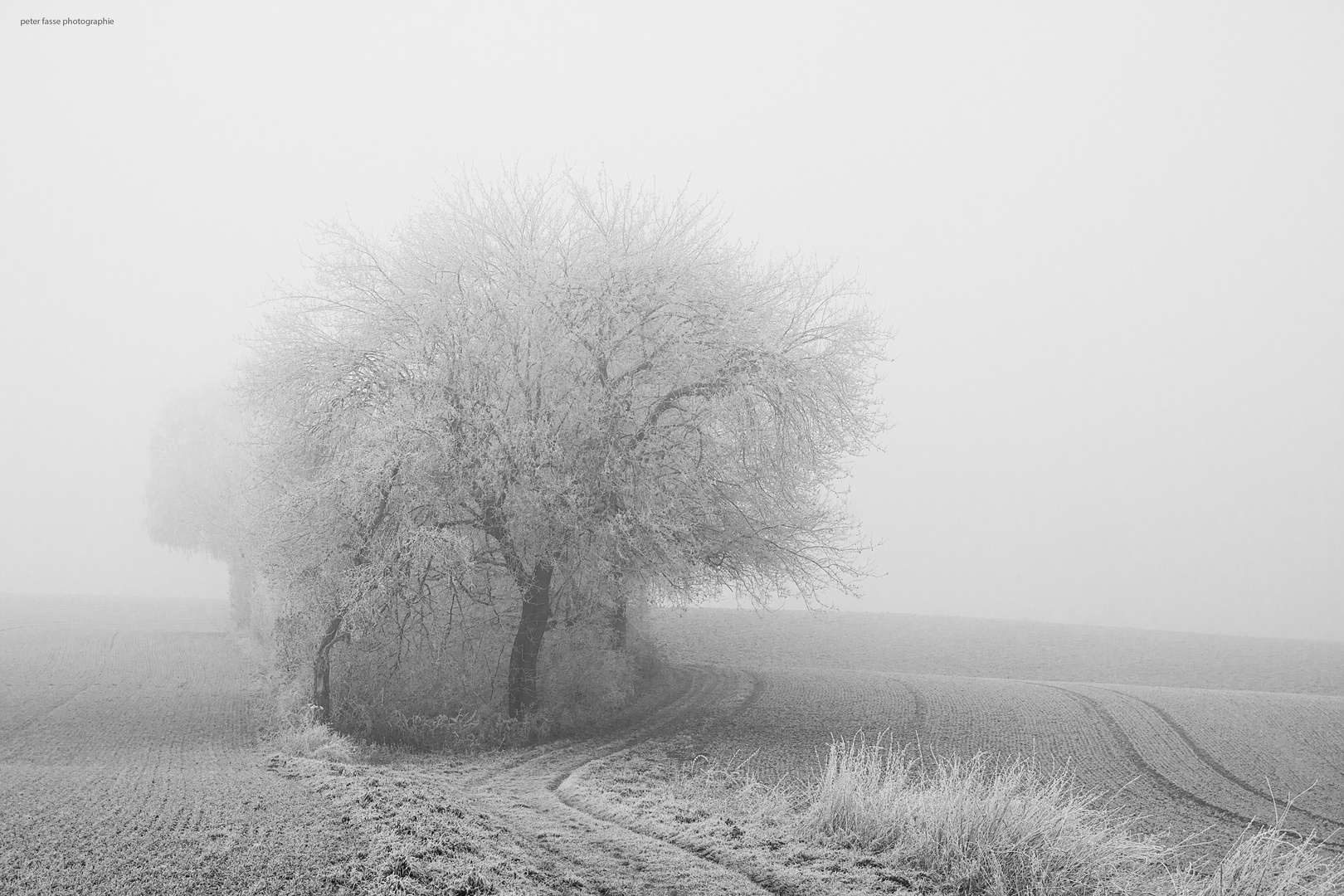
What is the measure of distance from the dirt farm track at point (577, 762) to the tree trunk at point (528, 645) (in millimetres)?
1993

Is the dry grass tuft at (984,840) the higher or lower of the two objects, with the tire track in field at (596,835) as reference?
higher

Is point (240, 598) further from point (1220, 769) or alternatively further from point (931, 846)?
point (1220, 769)

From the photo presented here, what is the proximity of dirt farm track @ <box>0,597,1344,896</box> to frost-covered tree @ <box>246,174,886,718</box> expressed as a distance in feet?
12.8

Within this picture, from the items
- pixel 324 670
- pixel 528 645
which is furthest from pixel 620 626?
pixel 324 670

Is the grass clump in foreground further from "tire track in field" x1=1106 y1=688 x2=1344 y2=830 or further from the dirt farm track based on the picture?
"tire track in field" x1=1106 y1=688 x2=1344 y2=830

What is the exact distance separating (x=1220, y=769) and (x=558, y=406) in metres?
15.8

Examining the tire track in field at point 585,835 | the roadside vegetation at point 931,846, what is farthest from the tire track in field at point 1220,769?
the tire track in field at point 585,835

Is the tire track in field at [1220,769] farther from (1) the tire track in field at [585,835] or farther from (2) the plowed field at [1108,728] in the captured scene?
(1) the tire track in field at [585,835]

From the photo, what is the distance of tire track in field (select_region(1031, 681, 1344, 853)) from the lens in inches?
515

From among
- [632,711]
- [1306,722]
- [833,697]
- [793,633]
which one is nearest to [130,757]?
[632,711]

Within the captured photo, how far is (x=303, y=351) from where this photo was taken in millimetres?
17547

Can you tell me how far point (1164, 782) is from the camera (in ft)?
51.0

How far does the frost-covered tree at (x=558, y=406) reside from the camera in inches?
631

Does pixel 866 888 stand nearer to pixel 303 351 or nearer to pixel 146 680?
pixel 303 351
